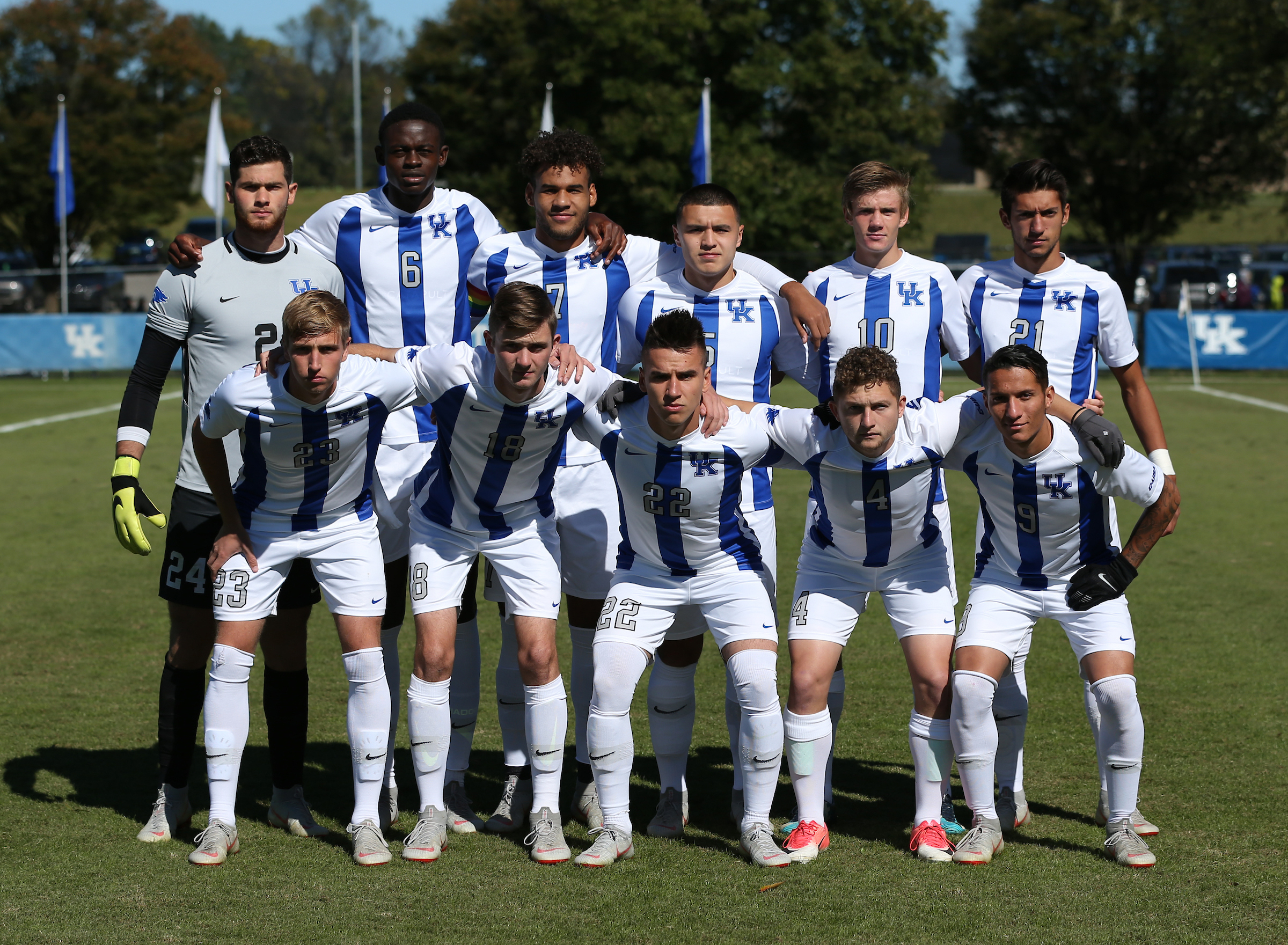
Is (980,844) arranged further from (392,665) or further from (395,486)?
(395,486)

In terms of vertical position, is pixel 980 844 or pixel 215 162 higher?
pixel 215 162

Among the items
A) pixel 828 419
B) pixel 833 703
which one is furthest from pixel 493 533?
pixel 833 703

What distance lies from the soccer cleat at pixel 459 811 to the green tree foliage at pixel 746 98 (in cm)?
2907

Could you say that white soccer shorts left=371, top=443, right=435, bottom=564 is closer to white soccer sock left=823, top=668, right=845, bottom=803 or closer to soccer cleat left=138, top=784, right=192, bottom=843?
soccer cleat left=138, top=784, right=192, bottom=843

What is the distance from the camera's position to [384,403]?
4617mm

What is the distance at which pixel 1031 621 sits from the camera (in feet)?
15.5

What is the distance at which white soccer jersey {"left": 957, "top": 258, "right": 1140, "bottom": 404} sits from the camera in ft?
16.6

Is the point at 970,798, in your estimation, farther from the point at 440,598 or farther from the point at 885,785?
the point at 440,598

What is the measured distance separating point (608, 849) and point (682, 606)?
870 millimetres

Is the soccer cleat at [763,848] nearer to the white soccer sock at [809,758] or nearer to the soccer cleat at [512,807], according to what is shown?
the white soccer sock at [809,758]

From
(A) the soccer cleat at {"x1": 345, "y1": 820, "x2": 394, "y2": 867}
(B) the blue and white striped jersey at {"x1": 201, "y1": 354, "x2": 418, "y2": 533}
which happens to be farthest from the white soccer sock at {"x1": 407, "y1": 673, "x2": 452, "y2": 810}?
(B) the blue and white striped jersey at {"x1": 201, "y1": 354, "x2": 418, "y2": 533}

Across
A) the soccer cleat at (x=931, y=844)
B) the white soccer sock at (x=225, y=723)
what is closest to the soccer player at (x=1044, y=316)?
the soccer cleat at (x=931, y=844)

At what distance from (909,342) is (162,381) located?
9.14 ft

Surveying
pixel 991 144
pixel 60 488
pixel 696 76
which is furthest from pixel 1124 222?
pixel 60 488
